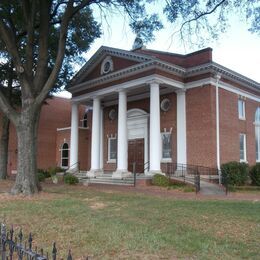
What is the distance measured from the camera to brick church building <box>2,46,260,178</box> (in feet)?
75.2

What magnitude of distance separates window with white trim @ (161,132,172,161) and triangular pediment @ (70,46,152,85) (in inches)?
207

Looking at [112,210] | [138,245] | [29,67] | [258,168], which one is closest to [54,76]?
[29,67]

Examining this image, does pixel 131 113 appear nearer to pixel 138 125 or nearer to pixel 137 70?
pixel 138 125

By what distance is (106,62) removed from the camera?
89.6ft

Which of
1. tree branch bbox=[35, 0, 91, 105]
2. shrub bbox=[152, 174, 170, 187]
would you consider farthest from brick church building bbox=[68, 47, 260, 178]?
tree branch bbox=[35, 0, 91, 105]

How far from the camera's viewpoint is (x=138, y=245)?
6953 millimetres

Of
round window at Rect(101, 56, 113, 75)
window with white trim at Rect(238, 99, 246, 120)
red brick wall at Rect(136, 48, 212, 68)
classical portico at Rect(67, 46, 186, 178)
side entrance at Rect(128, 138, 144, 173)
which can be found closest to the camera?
classical portico at Rect(67, 46, 186, 178)

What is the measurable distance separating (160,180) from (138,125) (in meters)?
7.79

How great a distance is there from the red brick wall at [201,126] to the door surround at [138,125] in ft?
13.0

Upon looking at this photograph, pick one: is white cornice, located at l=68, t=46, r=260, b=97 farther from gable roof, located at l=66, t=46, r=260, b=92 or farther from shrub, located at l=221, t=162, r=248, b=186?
shrub, located at l=221, t=162, r=248, b=186

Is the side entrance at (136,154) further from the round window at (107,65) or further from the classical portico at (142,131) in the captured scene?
the round window at (107,65)

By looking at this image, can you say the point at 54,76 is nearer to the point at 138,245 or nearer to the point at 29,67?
the point at 29,67

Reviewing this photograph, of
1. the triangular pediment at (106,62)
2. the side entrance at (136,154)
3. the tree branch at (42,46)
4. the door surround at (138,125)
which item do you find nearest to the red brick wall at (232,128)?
the door surround at (138,125)

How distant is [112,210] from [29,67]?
26.6 ft
